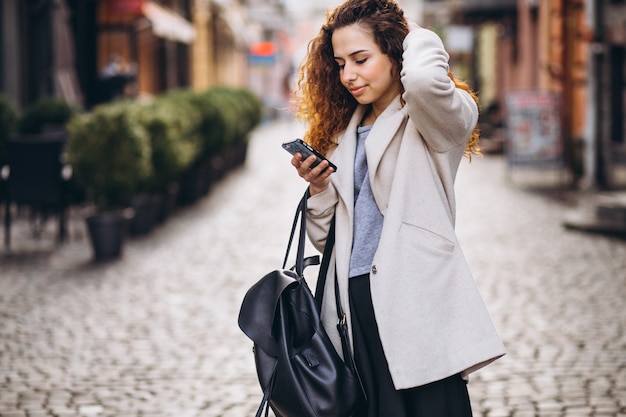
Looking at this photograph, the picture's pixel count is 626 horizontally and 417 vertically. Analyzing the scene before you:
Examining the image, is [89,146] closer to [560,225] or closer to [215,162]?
[560,225]

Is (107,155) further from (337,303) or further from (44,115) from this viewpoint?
(337,303)

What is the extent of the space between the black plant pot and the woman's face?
6.48 m

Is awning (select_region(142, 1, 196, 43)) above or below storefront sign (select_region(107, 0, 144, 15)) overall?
below

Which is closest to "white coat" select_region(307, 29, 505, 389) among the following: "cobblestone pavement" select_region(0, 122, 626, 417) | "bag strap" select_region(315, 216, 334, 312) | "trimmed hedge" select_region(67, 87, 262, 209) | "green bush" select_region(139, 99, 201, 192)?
"bag strap" select_region(315, 216, 334, 312)

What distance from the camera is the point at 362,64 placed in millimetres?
2697

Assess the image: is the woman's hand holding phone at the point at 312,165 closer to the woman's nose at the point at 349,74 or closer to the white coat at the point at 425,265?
the white coat at the point at 425,265

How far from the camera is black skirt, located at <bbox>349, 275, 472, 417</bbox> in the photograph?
8.70ft

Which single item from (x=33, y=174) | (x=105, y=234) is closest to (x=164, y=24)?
(x=33, y=174)

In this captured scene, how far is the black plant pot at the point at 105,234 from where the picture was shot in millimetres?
8914

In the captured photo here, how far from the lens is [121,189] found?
948 centimetres

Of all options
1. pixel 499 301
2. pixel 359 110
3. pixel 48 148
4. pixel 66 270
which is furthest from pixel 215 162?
pixel 359 110

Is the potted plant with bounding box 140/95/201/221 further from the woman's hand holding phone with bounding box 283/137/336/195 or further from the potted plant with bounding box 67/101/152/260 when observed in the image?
the woman's hand holding phone with bounding box 283/137/336/195

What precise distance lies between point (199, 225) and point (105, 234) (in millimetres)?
2537

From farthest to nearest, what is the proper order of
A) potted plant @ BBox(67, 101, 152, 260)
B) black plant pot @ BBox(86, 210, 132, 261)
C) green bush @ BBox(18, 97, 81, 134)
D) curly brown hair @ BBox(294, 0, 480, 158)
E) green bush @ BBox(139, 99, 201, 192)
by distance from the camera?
green bush @ BBox(18, 97, 81, 134) < green bush @ BBox(139, 99, 201, 192) < potted plant @ BBox(67, 101, 152, 260) < black plant pot @ BBox(86, 210, 132, 261) < curly brown hair @ BBox(294, 0, 480, 158)
